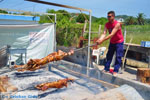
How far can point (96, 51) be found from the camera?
336 inches

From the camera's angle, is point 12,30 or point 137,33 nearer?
point 12,30

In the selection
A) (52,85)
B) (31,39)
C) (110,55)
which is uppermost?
(31,39)

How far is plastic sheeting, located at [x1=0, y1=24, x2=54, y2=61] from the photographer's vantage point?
786 centimetres

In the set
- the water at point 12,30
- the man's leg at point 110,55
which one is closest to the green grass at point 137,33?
the man's leg at point 110,55

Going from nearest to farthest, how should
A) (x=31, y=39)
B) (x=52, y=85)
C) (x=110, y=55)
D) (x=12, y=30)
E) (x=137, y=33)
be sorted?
(x=52, y=85)
(x=110, y=55)
(x=12, y=30)
(x=31, y=39)
(x=137, y=33)

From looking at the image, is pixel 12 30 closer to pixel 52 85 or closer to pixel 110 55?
pixel 52 85

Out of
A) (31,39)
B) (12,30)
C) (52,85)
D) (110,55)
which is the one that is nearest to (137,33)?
(110,55)

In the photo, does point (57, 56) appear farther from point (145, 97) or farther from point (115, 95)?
point (145, 97)

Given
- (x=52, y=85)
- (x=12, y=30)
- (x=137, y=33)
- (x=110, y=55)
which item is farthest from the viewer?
(x=137, y=33)

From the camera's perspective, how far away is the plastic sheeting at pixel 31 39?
7863 mm

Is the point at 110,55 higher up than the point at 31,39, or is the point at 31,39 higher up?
the point at 31,39

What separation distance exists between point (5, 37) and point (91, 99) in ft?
21.3

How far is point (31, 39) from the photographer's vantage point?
8.39 m

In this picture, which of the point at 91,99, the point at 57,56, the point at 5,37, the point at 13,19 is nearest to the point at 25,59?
A: the point at 5,37
